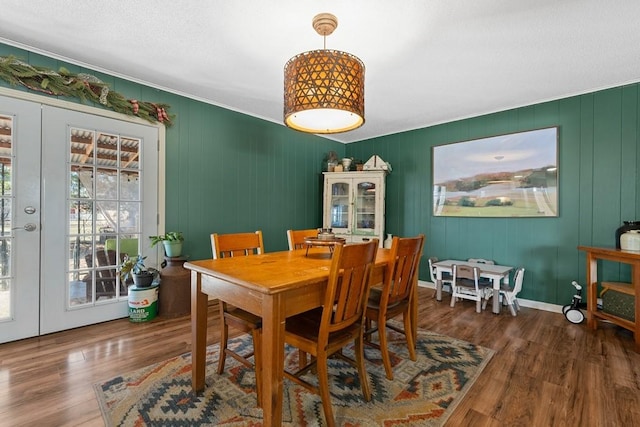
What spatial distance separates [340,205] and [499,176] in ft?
7.01

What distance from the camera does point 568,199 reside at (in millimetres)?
3156

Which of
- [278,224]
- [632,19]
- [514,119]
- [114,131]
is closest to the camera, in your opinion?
Answer: [632,19]

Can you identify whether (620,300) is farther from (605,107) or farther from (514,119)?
(514,119)

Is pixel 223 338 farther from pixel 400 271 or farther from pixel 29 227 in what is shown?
pixel 29 227

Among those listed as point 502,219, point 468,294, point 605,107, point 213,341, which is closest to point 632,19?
point 605,107

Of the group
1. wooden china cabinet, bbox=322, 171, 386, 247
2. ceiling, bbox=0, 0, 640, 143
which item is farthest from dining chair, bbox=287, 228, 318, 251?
wooden china cabinet, bbox=322, 171, 386, 247

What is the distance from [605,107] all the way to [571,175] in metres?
0.71

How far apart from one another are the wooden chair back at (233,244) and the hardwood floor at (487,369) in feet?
2.72

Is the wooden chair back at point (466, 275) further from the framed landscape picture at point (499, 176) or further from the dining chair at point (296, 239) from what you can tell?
the dining chair at point (296, 239)

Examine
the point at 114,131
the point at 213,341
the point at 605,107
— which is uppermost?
the point at 605,107

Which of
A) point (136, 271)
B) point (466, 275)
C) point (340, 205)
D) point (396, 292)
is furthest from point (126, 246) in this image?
point (466, 275)

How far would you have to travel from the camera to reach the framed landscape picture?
10.7 feet

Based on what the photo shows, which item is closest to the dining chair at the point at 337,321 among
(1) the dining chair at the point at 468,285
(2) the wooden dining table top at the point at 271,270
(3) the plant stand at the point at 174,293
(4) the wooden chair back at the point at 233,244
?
(2) the wooden dining table top at the point at 271,270

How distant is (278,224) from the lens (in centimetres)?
424
